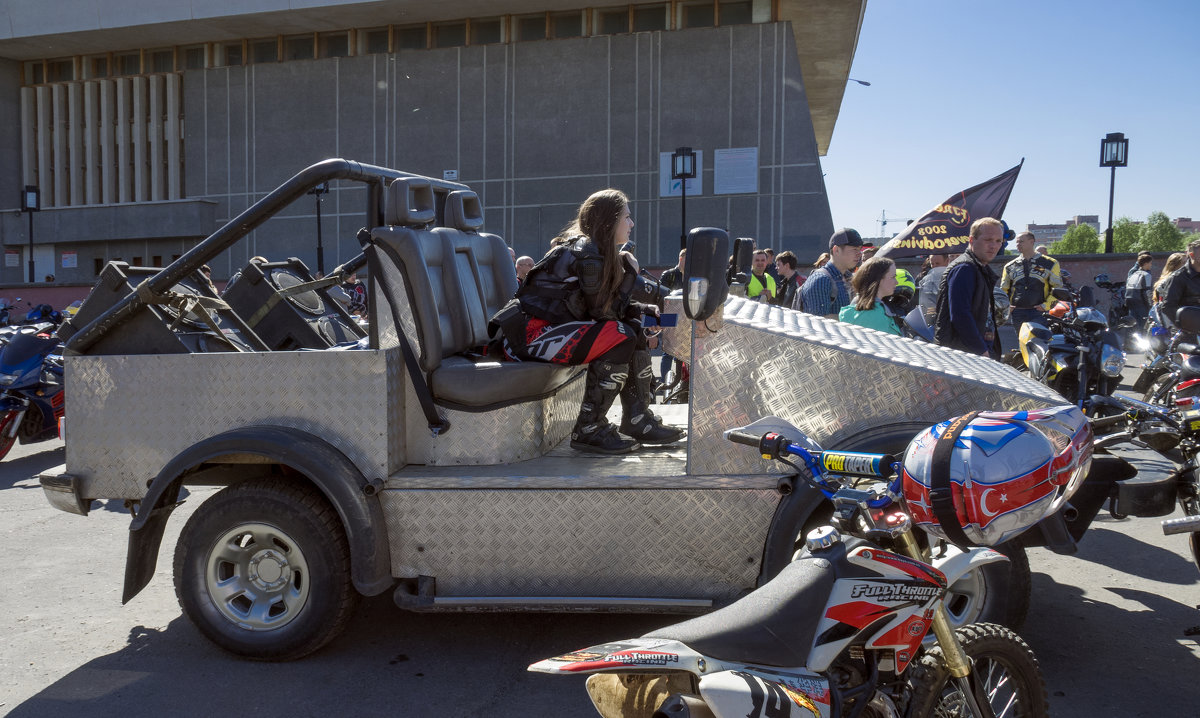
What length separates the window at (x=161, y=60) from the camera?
33438mm

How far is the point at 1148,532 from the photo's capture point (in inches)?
240

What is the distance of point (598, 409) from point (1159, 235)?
95515 mm

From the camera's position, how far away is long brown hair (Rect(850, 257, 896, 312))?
5.93 m

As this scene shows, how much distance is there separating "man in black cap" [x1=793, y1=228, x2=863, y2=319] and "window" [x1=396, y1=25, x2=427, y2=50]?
26.2 meters

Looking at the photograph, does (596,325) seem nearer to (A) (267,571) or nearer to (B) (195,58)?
(A) (267,571)

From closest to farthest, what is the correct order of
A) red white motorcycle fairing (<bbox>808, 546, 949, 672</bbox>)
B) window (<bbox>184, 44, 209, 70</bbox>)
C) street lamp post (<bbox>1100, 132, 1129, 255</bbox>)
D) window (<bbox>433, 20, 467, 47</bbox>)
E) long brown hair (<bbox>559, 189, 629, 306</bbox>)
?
red white motorcycle fairing (<bbox>808, 546, 949, 672</bbox>) < long brown hair (<bbox>559, 189, 629, 306</bbox>) < street lamp post (<bbox>1100, 132, 1129, 255</bbox>) < window (<bbox>433, 20, 467, 47</bbox>) < window (<bbox>184, 44, 209, 70</bbox>)

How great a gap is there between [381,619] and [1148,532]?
4.82 m

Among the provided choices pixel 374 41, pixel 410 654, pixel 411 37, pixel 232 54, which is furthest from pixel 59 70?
pixel 410 654

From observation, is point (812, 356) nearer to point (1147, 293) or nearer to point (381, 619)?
point (381, 619)

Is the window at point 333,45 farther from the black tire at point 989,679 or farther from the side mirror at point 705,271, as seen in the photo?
the black tire at point 989,679

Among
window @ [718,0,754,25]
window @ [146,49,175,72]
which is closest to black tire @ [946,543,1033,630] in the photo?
window @ [718,0,754,25]

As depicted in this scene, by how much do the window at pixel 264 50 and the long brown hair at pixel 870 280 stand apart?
3038 centimetres

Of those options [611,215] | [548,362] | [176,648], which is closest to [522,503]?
[548,362]

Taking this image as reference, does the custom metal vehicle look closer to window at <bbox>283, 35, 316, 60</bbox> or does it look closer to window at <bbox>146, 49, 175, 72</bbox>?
window at <bbox>283, 35, 316, 60</bbox>
